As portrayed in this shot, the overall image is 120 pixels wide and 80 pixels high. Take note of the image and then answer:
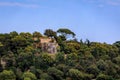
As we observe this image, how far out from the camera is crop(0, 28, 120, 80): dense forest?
136 ft

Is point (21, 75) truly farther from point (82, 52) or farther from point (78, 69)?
point (82, 52)

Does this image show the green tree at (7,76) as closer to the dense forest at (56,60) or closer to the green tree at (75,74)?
the dense forest at (56,60)

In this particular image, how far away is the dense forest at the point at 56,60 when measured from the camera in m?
41.3

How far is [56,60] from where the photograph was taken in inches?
1780

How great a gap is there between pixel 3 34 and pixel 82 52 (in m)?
9.65

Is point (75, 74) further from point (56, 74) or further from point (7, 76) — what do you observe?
point (7, 76)

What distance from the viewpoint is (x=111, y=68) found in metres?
42.1

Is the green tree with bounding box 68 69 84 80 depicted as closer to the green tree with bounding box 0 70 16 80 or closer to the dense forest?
the dense forest

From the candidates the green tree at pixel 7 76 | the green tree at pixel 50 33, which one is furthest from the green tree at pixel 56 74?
the green tree at pixel 50 33

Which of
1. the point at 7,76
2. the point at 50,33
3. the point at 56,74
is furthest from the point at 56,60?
the point at 50,33

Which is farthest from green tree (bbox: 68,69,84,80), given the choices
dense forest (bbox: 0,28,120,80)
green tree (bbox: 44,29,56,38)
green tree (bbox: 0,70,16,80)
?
green tree (bbox: 44,29,56,38)

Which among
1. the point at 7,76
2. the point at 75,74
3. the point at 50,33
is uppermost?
the point at 50,33

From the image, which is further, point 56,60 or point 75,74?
point 56,60

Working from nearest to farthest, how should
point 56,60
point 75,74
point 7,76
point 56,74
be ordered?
point 7,76 → point 75,74 → point 56,74 → point 56,60
